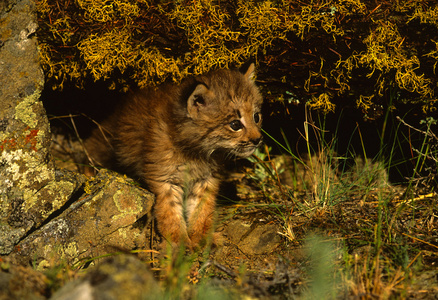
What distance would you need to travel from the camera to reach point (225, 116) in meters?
4.32

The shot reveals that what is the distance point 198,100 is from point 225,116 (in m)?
0.34

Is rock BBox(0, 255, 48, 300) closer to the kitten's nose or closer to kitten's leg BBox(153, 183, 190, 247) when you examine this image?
A: kitten's leg BBox(153, 183, 190, 247)

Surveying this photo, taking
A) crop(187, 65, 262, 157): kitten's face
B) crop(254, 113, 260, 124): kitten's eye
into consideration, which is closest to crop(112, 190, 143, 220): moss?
crop(187, 65, 262, 157): kitten's face

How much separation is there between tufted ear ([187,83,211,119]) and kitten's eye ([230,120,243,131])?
355 millimetres

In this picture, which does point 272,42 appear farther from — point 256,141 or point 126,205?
point 126,205

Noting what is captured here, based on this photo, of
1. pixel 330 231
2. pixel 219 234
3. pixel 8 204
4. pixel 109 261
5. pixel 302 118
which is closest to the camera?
pixel 109 261

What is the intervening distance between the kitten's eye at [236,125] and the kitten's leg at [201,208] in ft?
2.86

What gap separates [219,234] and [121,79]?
2199 mm

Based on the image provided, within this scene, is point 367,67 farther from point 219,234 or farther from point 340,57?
point 219,234

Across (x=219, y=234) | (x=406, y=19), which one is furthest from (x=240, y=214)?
(x=406, y=19)

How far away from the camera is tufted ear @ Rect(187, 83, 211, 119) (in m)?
4.17

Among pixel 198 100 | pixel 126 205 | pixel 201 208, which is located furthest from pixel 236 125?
pixel 126 205

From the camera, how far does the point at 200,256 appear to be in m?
4.31

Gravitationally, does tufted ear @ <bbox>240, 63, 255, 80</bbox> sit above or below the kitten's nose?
above
